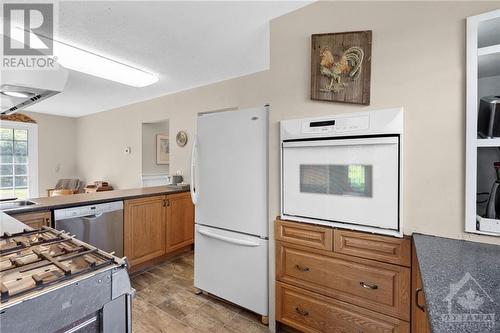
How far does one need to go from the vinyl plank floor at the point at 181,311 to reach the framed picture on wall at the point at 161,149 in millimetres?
2634

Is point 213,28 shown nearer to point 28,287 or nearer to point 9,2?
point 9,2

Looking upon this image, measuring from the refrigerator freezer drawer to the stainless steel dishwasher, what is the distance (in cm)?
95

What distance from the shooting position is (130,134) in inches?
185

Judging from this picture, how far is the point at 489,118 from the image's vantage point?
1202 mm

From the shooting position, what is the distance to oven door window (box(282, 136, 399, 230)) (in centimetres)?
134

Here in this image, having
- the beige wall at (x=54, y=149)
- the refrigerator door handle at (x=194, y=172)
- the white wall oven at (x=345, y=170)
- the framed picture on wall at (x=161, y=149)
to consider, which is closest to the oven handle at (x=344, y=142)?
the white wall oven at (x=345, y=170)

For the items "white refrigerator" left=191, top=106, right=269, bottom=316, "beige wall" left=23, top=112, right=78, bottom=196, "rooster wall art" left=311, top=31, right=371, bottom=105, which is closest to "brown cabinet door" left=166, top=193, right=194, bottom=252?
"white refrigerator" left=191, top=106, right=269, bottom=316

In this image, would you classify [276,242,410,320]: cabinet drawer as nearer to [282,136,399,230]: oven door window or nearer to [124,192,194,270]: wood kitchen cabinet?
[282,136,399,230]: oven door window

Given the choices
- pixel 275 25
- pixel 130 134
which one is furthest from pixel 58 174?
pixel 275 25

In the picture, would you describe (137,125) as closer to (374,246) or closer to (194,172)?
(194,172)

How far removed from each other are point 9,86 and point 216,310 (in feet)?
7.26

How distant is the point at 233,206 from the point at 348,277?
1005 millimetres

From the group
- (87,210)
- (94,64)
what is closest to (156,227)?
(87,210)

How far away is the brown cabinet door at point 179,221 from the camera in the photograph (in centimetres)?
313
